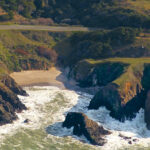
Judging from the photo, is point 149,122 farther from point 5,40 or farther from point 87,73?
point 5,40

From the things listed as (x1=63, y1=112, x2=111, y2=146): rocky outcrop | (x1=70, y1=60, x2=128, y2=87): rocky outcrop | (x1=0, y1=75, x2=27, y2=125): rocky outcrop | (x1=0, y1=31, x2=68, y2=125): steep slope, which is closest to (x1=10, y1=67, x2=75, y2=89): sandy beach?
(x1=0, y1=31, x2=68, y2=125): steep slope

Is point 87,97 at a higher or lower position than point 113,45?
lower

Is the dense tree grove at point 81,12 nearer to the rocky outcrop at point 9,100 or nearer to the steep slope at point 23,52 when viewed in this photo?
the steep slope at point 23,52

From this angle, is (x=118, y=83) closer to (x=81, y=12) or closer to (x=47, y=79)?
(x=47, y=79)

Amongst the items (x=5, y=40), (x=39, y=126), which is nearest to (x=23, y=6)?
(x=5, y=40)

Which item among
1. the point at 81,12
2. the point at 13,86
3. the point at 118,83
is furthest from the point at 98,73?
the point at 81,12

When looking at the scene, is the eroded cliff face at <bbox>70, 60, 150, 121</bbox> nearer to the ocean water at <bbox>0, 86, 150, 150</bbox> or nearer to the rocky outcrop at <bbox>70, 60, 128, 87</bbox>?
the rocky outcrop at <bbox>70, 60, 128, 87</bbox>
